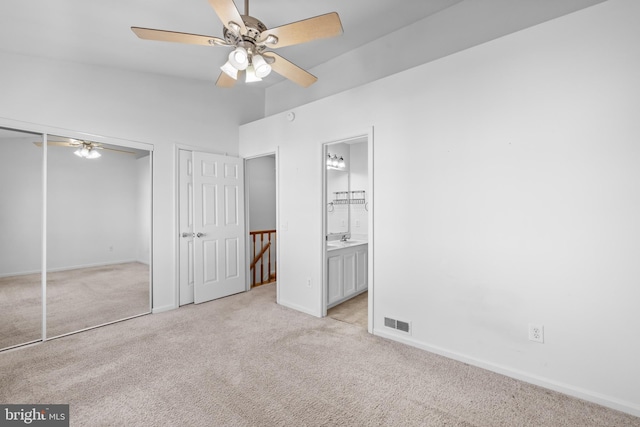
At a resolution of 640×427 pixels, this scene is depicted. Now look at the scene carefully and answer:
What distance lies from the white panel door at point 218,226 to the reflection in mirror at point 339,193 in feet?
5.04

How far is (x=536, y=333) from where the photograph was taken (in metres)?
2.07

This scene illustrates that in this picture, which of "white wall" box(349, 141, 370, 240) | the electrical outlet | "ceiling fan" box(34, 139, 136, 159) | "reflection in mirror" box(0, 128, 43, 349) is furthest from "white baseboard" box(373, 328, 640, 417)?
"ceiling fan" box(34, 139, 136, 159)

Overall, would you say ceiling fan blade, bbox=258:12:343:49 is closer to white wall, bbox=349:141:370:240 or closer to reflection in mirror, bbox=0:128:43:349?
reflection in mirror, bbox=0:128:43:349

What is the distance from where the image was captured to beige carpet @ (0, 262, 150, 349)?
289cm

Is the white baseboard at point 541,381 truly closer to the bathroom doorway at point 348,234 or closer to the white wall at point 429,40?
the bathroom doorway at point 348,234

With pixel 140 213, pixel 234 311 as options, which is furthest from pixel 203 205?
pixel 234 311

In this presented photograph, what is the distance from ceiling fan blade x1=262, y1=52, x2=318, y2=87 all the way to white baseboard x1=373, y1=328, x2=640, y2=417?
2645 millimetres

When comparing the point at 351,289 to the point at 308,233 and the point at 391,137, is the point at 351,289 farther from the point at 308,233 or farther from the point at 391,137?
the point at 391,137

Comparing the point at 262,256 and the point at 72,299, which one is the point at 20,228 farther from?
the point at 262,256

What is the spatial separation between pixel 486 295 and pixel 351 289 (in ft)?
6.65

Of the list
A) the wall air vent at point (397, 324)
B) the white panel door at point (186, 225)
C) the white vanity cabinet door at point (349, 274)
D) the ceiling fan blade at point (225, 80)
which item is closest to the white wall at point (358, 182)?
the white vanity cabinet door at point (349, 274)

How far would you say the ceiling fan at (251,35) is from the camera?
178 centimetres

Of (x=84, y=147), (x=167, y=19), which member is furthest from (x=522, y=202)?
(x=84, y=147)

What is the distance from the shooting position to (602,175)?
1.85m
